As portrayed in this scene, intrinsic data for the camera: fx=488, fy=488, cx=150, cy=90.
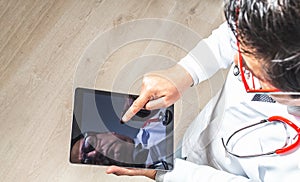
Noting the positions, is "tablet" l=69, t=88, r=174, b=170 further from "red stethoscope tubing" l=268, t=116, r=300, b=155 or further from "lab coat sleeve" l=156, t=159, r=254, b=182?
"red stethoscope tubing" l=268, t=116, r=300, b=155

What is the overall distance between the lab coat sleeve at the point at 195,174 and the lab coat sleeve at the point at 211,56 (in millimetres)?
138

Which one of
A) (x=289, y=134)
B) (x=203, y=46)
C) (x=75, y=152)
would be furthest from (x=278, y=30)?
(x=75, y=152)

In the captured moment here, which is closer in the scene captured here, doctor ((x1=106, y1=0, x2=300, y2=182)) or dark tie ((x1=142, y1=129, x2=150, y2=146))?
doctor ((x1=106, y1=0, x2=300, y2=182))

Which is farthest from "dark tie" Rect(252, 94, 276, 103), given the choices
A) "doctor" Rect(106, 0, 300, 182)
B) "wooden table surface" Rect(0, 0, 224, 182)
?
"wooden table surface" Rect(0, 0, 224, 182)

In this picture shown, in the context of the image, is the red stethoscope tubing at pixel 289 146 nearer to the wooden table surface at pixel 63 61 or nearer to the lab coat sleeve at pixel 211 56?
the lab coat sleeve at pixel 211 56

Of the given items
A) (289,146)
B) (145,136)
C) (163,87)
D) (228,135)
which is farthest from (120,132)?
(289,146)

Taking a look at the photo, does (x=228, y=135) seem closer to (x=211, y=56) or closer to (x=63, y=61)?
(x=211, y=56)

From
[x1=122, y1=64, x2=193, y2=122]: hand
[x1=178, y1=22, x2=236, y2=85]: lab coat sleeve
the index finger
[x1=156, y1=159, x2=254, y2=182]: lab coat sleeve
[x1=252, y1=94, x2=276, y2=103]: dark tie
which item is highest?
[x1=178, y1=22, x2=236, y2=85]: lab coat sleeve

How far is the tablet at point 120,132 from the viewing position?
88 cm

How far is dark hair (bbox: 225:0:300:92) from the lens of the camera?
428mm

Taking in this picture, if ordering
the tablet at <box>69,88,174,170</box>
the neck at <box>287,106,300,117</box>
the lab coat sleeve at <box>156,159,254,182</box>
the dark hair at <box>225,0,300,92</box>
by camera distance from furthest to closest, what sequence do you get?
the tablet at <box>69,88,174,170</box> → the lab coat sleeve at <box>156,159,254,182</box> → the neck at <box>287,106,300,117</box> → the dark hair at <box>225,0,300,92</box>

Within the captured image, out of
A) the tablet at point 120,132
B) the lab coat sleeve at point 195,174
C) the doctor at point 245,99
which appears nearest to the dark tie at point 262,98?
the doctor at point 245,99

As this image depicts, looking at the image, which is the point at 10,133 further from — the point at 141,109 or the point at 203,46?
the point at 203,46

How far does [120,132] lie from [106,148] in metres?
0.05
